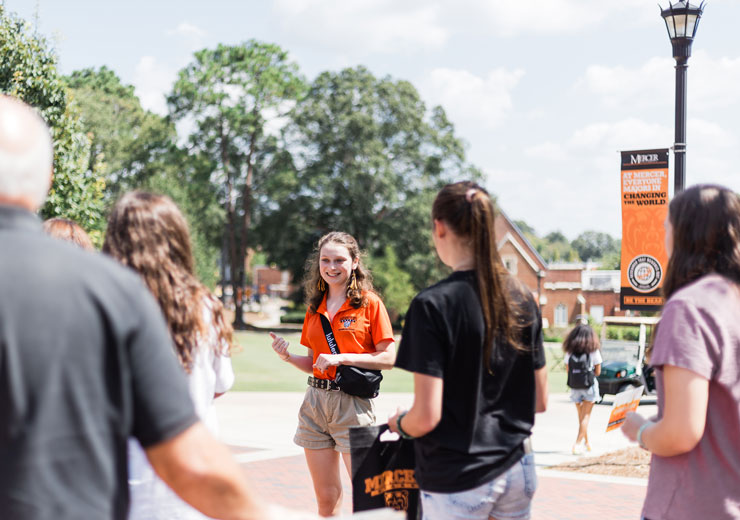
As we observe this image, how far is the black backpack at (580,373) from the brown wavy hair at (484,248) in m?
8.45

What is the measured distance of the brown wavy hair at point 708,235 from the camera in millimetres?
2609

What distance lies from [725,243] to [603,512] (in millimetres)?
5105

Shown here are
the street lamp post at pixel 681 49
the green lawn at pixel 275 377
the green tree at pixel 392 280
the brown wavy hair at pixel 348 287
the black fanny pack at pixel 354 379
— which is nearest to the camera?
the black fanny pack at pixel 354 379

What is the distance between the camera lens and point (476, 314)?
A: 2.80m

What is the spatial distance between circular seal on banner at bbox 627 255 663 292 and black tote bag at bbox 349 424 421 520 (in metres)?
7.17

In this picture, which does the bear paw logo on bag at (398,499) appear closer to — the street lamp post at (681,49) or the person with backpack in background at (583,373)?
the street lamp post at (681,49)

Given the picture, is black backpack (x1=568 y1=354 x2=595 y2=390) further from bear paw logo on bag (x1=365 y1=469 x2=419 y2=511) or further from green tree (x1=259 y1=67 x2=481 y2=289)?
green tree (x1=259 y1=67 x2=481 y2=289)

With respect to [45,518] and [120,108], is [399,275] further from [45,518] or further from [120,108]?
[45,518]

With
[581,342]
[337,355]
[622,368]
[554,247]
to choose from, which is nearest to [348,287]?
[337,355]

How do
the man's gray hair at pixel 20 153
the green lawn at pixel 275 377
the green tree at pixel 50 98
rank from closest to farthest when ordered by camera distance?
the man's gray hair at pixel 20 153 → the green tree at pixel 50 98 → the green lawn at pixel 275 377

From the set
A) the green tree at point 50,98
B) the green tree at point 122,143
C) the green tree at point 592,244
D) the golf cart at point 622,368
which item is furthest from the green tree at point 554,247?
the green tree at point 50,98

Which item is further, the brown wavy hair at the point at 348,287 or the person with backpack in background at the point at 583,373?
the person with backpack in background at the point at 583,373

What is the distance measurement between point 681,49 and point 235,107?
1691 inches

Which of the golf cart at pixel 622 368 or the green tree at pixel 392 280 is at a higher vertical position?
the green tree at pixel 392 280
